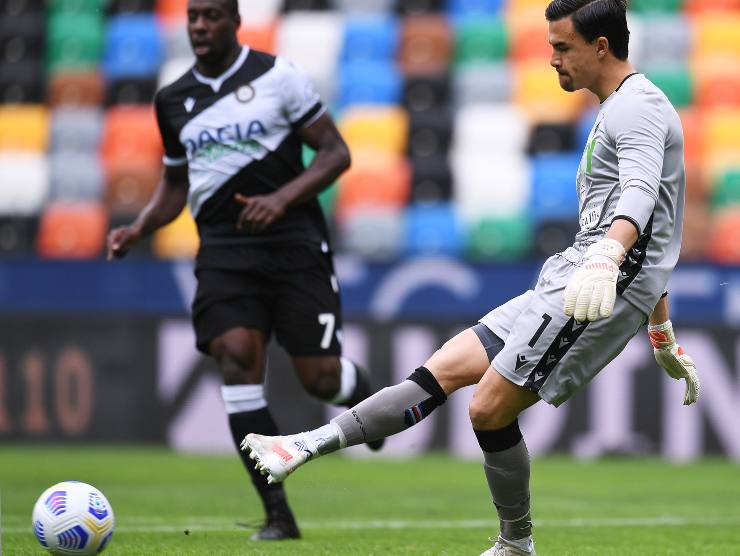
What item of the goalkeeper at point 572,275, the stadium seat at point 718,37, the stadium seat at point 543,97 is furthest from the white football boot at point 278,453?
the stadium seat at point 718,37

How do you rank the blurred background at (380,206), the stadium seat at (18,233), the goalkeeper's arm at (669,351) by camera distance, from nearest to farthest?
the goalkeeper's arm at (669,351), the blurred background at (380,206), the stadium seat at (18,233)

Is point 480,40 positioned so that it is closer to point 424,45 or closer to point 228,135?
point 424,45

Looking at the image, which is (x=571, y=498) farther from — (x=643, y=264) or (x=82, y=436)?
(x=82, y=436)

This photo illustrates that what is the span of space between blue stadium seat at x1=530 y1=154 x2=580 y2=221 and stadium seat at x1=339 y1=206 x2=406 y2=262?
4.38 ft

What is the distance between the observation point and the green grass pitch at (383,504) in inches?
221

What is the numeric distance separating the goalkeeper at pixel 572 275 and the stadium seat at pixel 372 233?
800 centimetres

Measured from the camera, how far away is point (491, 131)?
14320mm

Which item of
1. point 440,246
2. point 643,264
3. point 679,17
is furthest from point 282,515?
point 679,17

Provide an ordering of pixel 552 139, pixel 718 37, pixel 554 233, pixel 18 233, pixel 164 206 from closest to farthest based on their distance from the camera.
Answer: pixel 164 206
pixel 554 233
pixel 18 233
pixel 552 139
pixel 718 37

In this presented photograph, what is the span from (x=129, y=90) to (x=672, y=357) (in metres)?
10.8

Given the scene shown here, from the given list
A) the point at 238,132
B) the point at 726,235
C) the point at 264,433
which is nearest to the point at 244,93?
the point at 238,132

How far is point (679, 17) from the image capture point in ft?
51.1

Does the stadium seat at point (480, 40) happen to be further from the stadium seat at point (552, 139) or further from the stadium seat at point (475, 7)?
the stadium seat at point (552, 139)

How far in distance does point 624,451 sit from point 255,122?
5642mm
